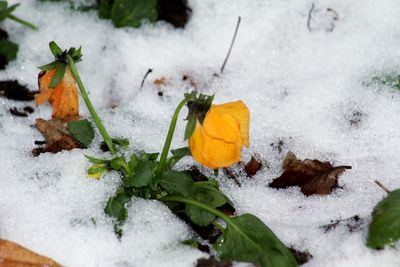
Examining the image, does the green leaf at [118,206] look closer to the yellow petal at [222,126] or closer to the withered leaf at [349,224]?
the yellow petal at [222,126]

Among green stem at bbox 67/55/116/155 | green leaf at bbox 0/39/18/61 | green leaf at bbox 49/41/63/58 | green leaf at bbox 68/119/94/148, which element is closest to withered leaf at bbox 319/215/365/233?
green stem at bbox 67/55/116/155

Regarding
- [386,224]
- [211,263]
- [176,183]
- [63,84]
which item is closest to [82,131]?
[63,84]

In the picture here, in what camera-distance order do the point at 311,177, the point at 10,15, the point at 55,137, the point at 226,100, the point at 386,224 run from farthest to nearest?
the point at 10,15 < the point at 226,100 < the point at 55,137 < the point at 311,177 < the point at 386,224

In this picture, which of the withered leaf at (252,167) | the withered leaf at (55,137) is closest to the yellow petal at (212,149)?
the withered leaf at (252,167)

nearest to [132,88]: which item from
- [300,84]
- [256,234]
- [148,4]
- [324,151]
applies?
[148,4]

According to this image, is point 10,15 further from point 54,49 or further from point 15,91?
point 54,49
